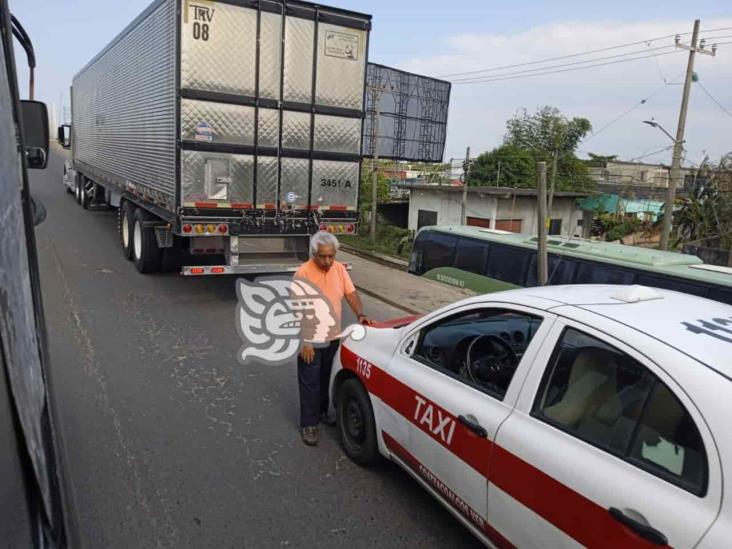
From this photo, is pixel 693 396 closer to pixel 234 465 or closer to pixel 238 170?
pixel 234 465

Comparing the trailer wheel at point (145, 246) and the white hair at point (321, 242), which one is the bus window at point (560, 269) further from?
the white hair at point (321, 242)

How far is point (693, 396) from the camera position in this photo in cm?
194

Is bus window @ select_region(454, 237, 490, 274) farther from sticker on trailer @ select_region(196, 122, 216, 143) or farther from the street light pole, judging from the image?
the street light pole

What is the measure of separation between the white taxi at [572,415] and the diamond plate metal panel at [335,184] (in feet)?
17.0

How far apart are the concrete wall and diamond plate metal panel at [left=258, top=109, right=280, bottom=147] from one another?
719 inches

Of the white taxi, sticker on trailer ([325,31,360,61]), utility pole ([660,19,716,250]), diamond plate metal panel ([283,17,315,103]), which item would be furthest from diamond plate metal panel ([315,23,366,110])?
utility pole ([660,19,716,250])

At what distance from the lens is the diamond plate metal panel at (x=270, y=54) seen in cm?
745

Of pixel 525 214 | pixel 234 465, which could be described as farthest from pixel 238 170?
pixel 525 214

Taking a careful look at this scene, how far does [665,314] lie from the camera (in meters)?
2.47

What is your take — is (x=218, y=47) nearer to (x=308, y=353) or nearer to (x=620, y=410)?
(x=308, y=353)

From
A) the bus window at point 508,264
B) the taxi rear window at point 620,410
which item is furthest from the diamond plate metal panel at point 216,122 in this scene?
the bus window at point 508,264

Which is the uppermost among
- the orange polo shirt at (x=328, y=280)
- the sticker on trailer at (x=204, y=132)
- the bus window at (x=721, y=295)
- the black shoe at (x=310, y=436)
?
the sticker on trailer at (x=204, y=132)

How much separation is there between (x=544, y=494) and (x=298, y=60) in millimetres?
6883

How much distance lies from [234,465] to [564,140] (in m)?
47.3
